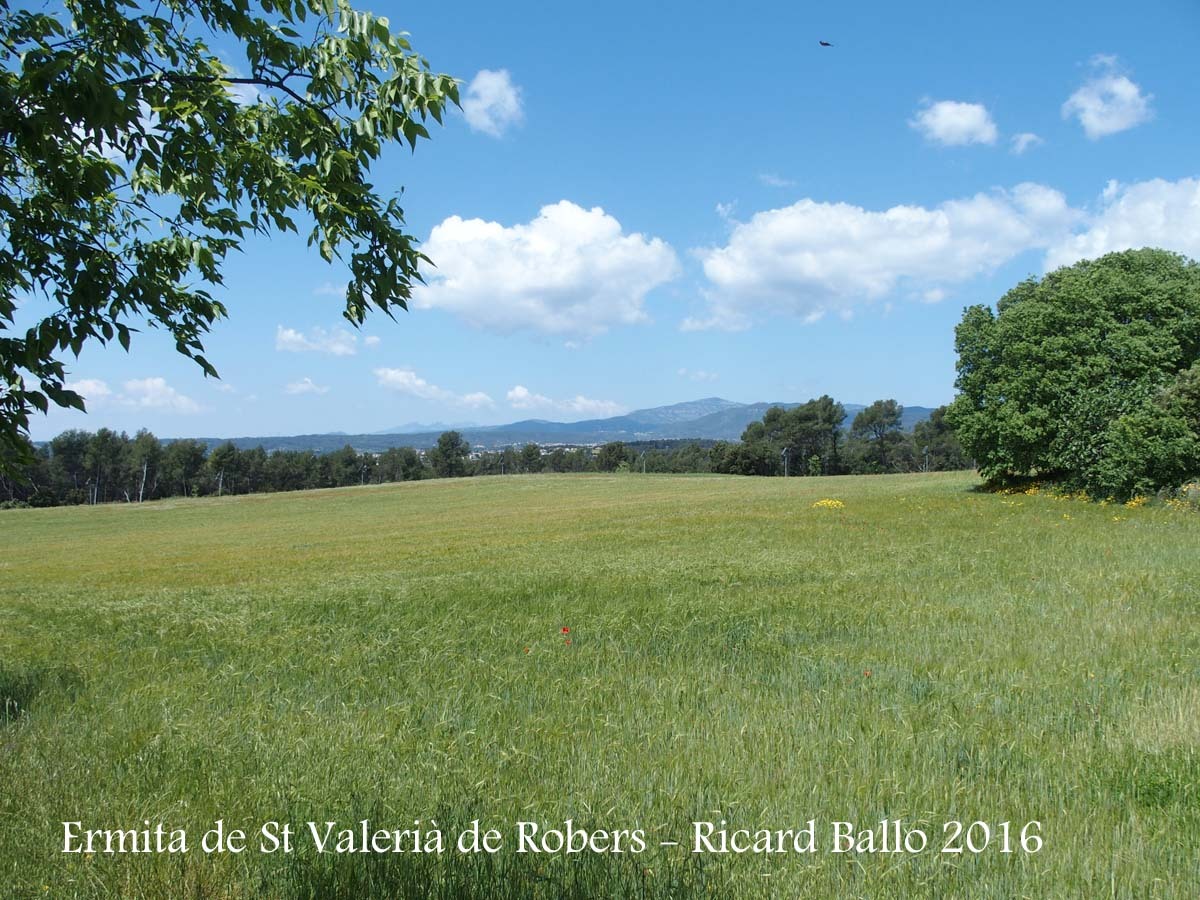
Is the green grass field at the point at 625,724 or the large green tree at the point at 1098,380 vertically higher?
the large green tree at the point at 1098,380

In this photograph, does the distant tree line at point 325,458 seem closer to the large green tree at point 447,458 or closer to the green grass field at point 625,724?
the large green tree at point 447,458

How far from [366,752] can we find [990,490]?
35990mm

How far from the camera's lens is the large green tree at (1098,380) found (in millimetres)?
24703

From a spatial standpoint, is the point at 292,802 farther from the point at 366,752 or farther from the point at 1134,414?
the point at 1134,414

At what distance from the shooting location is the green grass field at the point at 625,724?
365 centimetres

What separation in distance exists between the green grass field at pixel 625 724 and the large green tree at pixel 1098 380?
49.3ft

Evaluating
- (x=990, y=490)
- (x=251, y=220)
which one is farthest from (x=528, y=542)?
(x=990, y=490)

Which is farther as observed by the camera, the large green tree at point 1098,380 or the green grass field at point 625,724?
the large green tree at point 1098,380

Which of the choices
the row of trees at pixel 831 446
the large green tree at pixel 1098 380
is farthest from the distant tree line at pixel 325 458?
the large green tree at pixel 1098 380

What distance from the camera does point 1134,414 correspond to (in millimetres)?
25422

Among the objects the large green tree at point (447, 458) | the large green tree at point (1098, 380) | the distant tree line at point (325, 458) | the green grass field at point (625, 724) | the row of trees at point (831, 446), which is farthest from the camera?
the large green tree at point (447, 458)

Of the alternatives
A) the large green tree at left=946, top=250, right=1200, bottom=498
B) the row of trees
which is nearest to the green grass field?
the large green tree at left=946, top=250, right=1200, bottom=498

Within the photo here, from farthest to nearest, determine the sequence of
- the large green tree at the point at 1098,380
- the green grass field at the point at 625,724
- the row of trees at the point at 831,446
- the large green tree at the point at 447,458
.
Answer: the large green tree at the point at 447,458, the row of trees at the point at 831,446, the large green tree at the point at 1098,380, the green grass field at the point at 625,724

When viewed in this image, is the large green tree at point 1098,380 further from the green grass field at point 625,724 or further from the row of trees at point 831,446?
the row of trees at point 831,446
